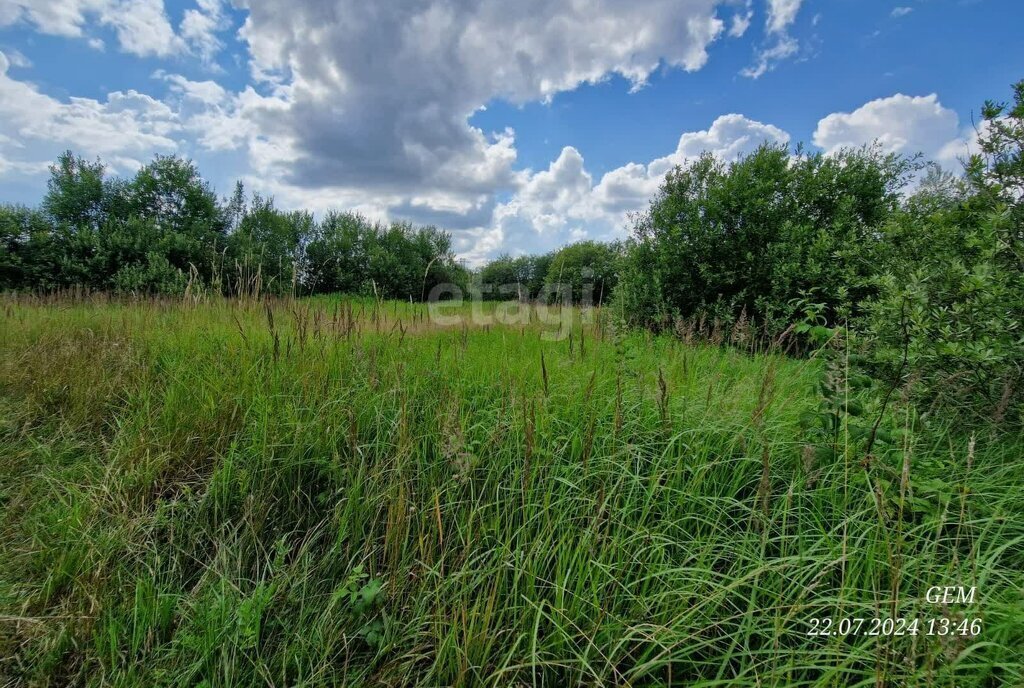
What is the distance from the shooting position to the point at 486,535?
1.49 meters

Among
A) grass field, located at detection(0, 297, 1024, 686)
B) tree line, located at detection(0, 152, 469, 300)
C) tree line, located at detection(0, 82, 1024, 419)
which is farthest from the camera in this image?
tree line, located at detection(0, 152, 469, 300)

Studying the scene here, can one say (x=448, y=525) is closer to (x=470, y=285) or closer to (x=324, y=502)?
(x=324, y=502)

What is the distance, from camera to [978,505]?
4.47 ft

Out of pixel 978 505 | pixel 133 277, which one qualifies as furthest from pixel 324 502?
pixel 133 277

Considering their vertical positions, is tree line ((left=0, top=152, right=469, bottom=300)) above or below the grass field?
above

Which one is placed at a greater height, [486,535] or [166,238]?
[166,238]

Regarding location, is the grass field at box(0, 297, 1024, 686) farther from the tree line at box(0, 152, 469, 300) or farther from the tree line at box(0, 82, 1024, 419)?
the tree line at box(0, 152, 469, 300)

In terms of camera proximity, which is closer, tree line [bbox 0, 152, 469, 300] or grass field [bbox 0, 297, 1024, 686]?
grass field [bbox 0, 297, 1024, 686]

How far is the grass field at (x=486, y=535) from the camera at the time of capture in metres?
1.11

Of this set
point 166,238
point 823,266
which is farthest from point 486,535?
point 166,238

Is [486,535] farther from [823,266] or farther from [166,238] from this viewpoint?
[166,238]

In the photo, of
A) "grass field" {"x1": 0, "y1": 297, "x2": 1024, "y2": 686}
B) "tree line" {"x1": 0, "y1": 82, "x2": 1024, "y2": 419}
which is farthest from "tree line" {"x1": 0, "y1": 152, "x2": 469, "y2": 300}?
"grass field" {"x1": 0, "y1": 297, "x2": 1024, "y2": 686}

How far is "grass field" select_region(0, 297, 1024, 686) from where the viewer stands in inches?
43.6

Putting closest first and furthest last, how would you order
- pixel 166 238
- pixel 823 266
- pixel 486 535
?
pixel 486 535
pixel 823 266
pixel 166 238
